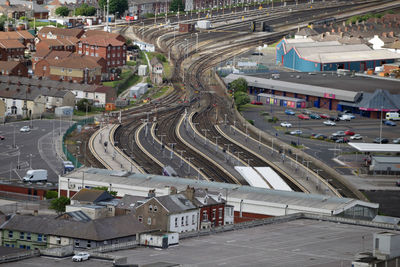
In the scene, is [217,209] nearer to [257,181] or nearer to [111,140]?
[257,181]

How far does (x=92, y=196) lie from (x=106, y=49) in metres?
62.1

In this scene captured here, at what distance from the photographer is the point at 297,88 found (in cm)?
11375

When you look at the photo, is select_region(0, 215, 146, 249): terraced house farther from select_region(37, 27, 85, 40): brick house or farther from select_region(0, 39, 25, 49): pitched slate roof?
select_region(37, 27, 85, 40): brick house

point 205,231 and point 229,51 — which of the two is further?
Result: point 229,51

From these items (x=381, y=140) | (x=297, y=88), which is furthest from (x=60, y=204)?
(x=297, y=88)

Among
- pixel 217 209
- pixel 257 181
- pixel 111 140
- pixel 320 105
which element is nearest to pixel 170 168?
pixel 257 181

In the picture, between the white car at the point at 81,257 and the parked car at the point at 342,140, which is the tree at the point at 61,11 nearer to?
the parked car at the point at 342,140

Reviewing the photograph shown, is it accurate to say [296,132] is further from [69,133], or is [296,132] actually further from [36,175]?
[36,175]

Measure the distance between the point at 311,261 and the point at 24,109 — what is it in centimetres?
6046

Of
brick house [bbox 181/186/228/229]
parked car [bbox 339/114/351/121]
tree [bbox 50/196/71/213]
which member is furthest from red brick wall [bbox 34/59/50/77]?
brick house [bbox 181/186/228/229]

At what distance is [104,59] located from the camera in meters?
121

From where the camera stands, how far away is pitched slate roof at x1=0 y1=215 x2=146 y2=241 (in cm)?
5119

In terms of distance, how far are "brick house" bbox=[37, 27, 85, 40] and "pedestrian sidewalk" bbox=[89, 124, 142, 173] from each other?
39.3 metres

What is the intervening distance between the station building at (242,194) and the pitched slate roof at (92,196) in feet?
10.6
